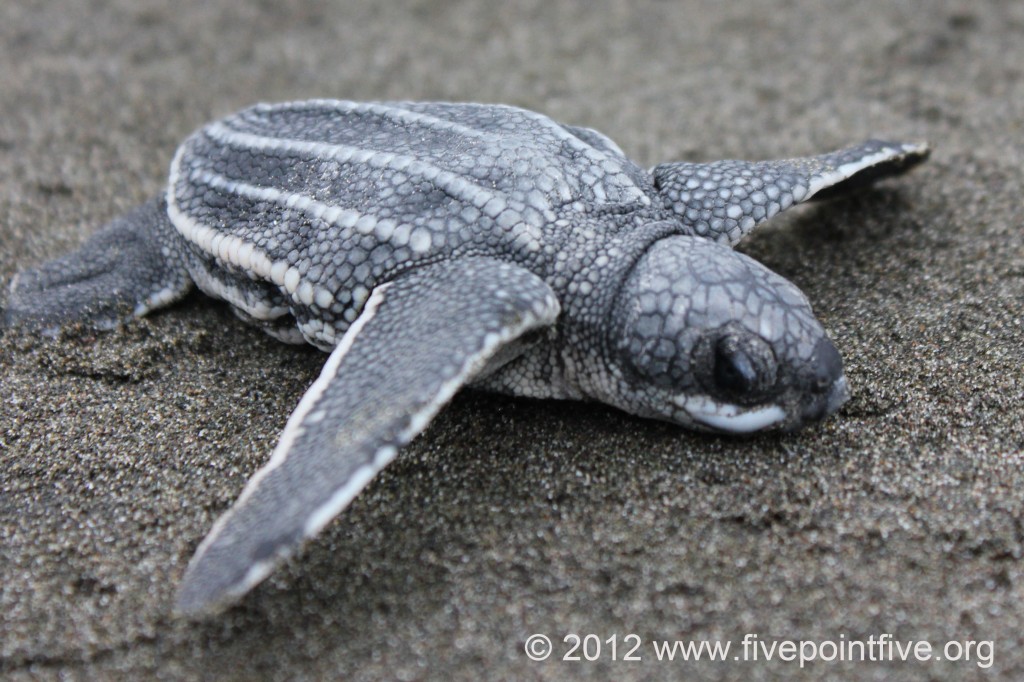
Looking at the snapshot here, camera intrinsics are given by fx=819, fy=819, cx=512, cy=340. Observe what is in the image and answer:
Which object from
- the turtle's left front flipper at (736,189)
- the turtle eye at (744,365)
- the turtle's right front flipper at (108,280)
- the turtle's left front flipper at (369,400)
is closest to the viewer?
the turtle's left front flipper at (369,400)

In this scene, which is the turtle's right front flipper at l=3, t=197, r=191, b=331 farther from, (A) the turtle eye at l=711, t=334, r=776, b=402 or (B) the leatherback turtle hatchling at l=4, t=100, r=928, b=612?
→ (A) the turtle eye at l=711, t=334, r=776, b=402

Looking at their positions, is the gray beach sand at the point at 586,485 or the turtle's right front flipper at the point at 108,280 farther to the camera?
the turtle's right front flipper at the point at 108,280

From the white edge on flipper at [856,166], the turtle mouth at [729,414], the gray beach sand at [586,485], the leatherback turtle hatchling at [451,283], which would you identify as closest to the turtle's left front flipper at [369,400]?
the leatherback turtle hatchling at [451,283]

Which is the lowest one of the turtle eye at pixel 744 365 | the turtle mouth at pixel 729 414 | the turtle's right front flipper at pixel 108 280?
the turtle's right front flipper at pixel 108 280

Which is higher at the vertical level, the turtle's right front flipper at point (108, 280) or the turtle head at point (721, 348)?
the turtle head at point (721, 348)

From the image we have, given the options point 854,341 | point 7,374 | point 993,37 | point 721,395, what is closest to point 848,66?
point 993,37

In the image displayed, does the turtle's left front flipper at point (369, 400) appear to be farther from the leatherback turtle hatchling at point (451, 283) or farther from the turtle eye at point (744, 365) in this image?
the turtle eye at point (744, 365)

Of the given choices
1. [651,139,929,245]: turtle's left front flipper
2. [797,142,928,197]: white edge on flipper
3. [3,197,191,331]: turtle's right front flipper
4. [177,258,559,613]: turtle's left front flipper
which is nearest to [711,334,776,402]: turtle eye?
[177,258,559,613]: turtle's left front flipper

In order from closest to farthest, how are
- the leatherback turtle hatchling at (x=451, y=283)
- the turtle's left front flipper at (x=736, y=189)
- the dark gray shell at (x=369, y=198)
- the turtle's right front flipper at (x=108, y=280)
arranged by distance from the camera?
the leatherback turtle hatchling at (x=451, y=283) < the dark gray shell at (x=369, y=198) < the turtle's left front flipper at (x=736, y=189) < the turtle's right front flipper at (x=108, y=280)
